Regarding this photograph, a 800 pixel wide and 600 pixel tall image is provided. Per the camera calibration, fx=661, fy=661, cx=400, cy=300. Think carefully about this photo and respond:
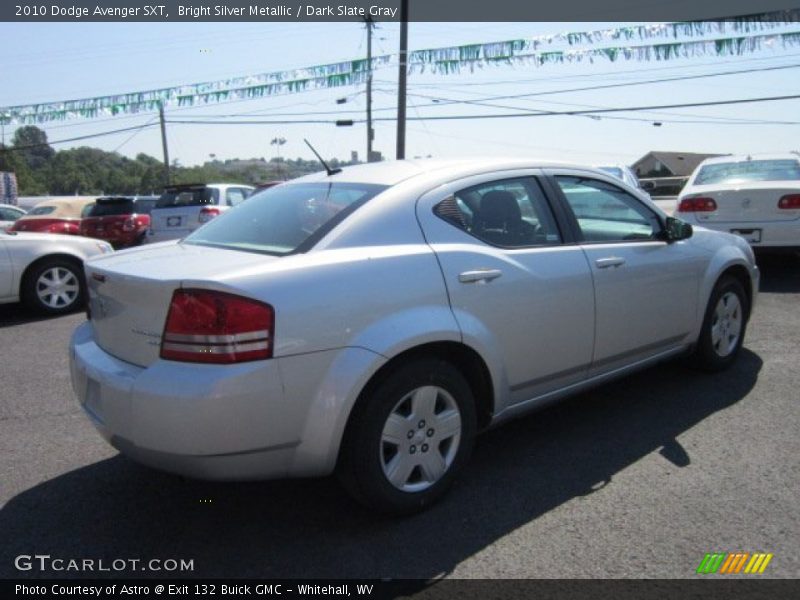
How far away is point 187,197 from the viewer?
11.4 meters

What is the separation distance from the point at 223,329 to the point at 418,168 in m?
1.44

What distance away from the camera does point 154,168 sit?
79375 millimetres

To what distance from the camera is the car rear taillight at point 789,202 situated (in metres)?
7.62

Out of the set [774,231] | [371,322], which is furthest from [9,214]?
[371,322]

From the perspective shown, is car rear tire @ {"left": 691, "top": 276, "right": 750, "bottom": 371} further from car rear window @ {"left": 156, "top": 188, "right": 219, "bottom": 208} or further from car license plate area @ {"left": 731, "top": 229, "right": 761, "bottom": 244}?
car rear window @ {"left": 156, "top": 188, "right": 219, "bottom": 208}

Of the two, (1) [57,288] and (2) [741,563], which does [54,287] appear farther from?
(2) [741,563]

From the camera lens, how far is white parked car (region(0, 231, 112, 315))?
7.41 meters

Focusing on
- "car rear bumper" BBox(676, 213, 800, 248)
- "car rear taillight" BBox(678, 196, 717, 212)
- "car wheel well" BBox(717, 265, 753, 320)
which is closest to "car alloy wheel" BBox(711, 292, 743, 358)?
"car wheel well" BBox(717, 265, 753, 320)

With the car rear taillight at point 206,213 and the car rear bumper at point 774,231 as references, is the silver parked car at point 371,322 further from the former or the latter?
the car rear taillight at point 206,213

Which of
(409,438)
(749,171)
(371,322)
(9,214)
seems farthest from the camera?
(9,214)

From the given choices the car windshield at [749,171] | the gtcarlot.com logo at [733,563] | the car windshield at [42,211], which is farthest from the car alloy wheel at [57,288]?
the car windshield at [42,211]

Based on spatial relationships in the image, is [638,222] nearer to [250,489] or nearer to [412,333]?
[412,333]

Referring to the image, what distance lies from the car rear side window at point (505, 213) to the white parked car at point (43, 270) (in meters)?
6.11

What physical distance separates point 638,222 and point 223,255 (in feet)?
8.56
